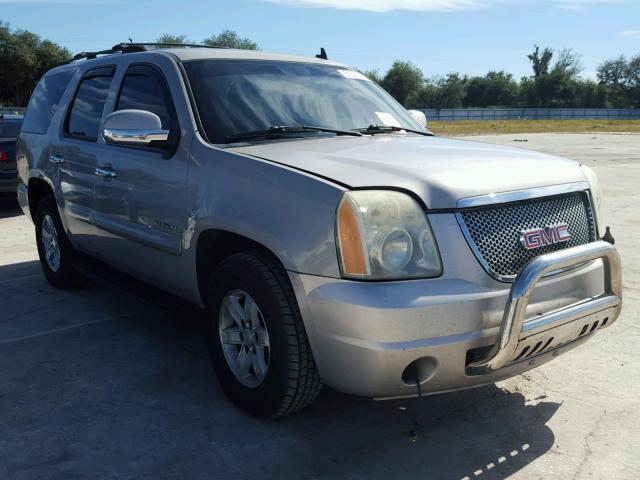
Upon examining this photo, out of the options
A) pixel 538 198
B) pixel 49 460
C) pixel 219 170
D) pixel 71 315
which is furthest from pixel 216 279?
pixel 71 315

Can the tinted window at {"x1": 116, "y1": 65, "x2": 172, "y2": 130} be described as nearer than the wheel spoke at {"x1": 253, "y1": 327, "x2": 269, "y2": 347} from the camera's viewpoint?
No

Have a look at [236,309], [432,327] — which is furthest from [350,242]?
[236,309]

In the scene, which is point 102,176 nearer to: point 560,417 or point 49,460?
point 49,460

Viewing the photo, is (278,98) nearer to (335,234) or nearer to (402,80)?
(335,234)

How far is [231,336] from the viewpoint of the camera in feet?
10.9

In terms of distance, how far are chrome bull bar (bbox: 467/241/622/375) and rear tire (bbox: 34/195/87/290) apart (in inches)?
151

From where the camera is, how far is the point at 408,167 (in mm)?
2939

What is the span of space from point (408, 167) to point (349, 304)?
2.36 feet

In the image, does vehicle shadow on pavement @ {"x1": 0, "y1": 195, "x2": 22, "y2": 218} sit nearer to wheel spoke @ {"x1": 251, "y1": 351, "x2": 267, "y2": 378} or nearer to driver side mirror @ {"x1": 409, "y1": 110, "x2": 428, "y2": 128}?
Answer: driver side mirror @ {"x1": 409, "y1": 110, "x2": 428, "y2": 128}

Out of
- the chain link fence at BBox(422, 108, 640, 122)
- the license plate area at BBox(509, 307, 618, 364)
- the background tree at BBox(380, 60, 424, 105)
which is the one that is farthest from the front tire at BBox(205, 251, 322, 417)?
the background tree at BBox(380, 60, 424, 105)

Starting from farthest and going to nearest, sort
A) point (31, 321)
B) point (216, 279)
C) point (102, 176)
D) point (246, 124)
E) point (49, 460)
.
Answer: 1. point (31, 321)
2. point (102, 176)
3. point (246, 124)
4. point (216, 279)
5. point (49, 460)

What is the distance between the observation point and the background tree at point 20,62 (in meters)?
62.2

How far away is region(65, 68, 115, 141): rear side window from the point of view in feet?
15.3

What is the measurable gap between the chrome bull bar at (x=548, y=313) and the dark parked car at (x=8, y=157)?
8.91m
